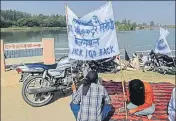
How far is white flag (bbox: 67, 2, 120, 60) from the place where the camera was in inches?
230

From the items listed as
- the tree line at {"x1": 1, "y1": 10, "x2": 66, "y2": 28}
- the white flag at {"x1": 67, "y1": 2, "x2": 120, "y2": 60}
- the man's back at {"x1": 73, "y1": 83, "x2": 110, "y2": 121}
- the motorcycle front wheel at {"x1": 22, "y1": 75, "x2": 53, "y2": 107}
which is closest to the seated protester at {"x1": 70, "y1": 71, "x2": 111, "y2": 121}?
the man's back at {"x1": 73, "y1": 83, "x2": 110, "y2": 121}

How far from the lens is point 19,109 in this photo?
21.0 ft

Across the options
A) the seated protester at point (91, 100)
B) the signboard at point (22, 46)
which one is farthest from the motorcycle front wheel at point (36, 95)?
the signboard at point (22, 46)

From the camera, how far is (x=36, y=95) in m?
6.65

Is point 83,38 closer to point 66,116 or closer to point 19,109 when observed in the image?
point 66,116

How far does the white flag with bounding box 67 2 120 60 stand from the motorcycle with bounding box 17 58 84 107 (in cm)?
95

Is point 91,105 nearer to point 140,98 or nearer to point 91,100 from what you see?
point 91,100

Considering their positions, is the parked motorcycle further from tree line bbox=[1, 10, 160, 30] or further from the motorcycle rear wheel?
tree line bbox=[1, 10, 160, 30]

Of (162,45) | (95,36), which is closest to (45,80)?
(95,36)

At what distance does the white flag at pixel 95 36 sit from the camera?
5836 mm

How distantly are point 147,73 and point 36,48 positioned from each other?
389 centimetres

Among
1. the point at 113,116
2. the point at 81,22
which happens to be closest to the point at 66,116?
the point at 113,116

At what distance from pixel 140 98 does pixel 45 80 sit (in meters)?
2.12

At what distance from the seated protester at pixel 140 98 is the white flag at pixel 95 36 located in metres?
0.73
